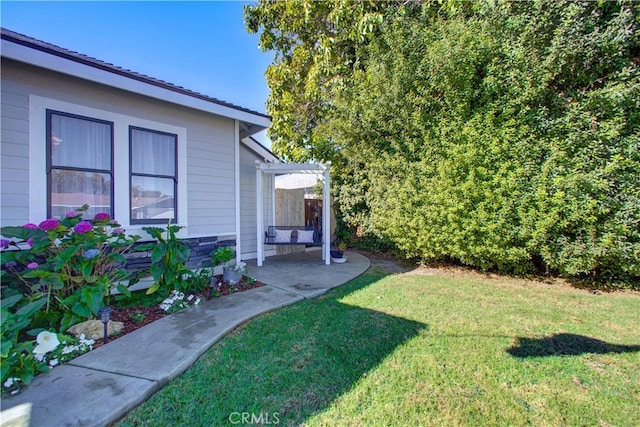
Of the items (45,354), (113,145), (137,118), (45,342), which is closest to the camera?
(45,342)

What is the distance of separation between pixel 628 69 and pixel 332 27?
7.15 meters

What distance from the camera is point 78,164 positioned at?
12.5ft

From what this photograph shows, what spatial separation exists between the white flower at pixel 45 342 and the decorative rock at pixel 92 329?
0.55 metres

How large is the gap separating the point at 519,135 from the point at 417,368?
467 cm

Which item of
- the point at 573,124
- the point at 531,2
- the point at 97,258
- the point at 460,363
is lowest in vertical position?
the point at 460,363

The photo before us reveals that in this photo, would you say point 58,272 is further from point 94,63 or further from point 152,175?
point 94,63

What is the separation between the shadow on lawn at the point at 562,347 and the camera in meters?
2.96

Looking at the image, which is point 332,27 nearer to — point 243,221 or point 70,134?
point 243,221

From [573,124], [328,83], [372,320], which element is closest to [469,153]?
[573,124]

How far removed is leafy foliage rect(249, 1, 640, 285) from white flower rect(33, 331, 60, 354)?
5748 mm

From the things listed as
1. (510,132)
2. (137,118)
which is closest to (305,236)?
(137,118)

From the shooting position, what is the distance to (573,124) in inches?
187

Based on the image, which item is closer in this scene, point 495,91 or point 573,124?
point 573,124

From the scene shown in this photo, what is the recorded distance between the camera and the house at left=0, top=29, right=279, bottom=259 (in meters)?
3.37
